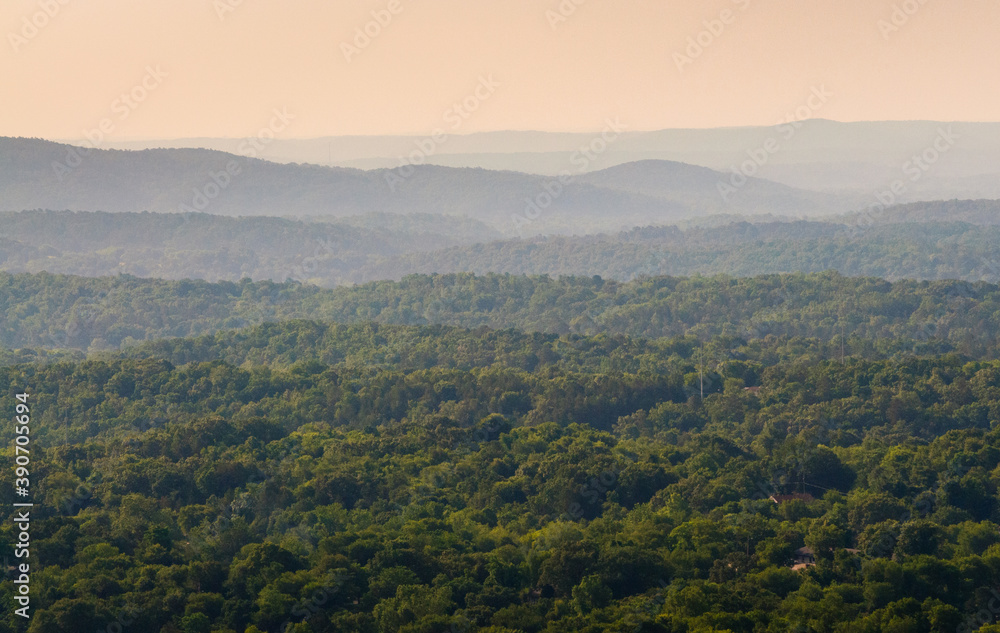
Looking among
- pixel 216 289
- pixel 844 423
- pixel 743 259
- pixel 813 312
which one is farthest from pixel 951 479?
pixel 743 259

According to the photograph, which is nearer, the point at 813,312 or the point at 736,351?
the point at 736,351

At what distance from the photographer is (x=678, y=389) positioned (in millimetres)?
65750

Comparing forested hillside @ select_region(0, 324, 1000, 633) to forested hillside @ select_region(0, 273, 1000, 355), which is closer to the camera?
forested hillside @ select_region(0, 324, 1000, 633)

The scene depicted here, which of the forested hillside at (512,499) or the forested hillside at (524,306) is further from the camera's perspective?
the forested hillside at (524,306)

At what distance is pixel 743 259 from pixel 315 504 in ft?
508

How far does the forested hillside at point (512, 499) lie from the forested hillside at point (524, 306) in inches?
1588

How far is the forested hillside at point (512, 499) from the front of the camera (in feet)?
106

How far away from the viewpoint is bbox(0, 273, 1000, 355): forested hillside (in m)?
108

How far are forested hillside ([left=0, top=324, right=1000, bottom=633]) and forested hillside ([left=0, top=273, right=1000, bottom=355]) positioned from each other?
40.3 metres

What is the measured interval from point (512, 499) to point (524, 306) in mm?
86125

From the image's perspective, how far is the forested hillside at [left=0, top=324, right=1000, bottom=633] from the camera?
3244cm

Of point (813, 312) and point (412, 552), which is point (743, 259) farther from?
point (412, 552)

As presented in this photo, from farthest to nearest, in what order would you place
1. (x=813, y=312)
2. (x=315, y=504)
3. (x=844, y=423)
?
(x=813, y=312) < (x=844, y=423) < (x=315, y=504)

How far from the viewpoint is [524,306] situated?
13062 cm
